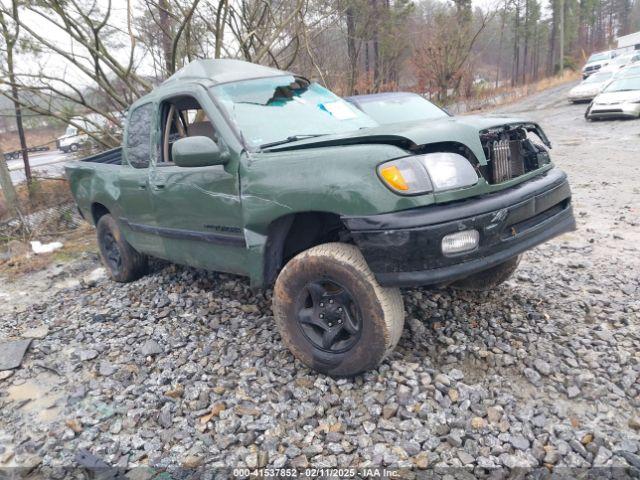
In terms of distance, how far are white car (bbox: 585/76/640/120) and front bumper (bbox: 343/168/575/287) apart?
44.2 feet

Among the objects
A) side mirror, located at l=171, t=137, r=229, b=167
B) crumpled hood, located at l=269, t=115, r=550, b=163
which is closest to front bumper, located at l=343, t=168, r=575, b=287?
crumpled hood, located at l=269, t=115, r=550, b=163

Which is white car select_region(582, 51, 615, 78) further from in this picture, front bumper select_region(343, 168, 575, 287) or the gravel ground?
front bumper select_region(343, 168, 575, 287)

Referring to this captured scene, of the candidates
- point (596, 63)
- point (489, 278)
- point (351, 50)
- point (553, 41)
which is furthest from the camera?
point (553, 41)

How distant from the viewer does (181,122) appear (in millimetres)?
4273

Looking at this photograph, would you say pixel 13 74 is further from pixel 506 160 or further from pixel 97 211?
pixel 506 160

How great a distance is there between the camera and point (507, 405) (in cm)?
249

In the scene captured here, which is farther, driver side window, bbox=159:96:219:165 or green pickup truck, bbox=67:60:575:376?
driver side window, bbox=159:96:219:165

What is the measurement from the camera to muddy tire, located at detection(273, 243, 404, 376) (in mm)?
2561

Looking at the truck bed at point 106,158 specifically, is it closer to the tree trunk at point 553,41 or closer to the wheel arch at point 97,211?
the wheel arch at point 97,211

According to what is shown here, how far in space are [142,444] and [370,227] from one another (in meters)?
1.67

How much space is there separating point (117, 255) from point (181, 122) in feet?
5.44

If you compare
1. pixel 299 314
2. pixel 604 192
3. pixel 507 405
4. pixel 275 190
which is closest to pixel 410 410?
pixel 507 405

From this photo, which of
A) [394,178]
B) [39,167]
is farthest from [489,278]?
[39,167]

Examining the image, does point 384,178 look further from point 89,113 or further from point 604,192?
point 89,113
